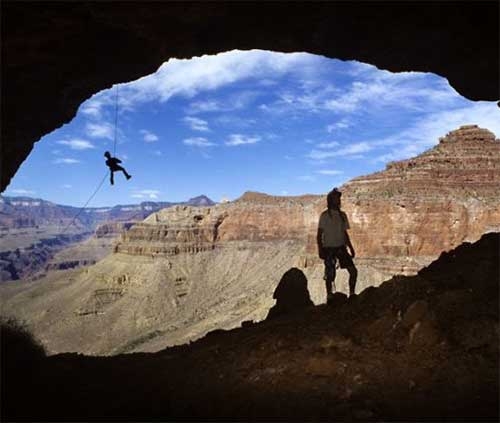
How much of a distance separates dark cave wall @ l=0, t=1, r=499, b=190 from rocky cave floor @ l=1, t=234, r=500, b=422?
4.63 m

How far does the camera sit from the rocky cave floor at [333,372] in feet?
19.4

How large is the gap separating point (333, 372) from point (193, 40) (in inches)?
321

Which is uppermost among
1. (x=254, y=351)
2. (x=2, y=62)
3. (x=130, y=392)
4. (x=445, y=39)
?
(x=445, y=39)

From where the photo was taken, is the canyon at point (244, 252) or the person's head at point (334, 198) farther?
the canyon at point (244, 252)

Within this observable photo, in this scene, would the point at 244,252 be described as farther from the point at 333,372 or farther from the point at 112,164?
the point at 333,372

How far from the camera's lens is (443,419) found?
17.4 feet

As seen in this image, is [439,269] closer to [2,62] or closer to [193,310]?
[2,62]

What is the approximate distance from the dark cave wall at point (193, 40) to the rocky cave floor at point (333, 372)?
15.2 ft

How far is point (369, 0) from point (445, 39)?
2.20 m

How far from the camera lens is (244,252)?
96062mm

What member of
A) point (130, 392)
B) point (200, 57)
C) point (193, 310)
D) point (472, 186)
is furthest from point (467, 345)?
point (193, 310)

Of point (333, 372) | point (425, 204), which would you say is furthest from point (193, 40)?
point (425, 204)

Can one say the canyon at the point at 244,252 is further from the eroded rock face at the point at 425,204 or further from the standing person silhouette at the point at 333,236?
the standing person silhouette at the point at 333,236

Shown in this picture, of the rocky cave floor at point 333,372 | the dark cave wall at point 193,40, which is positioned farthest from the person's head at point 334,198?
the dark cave wall at point 193,40
